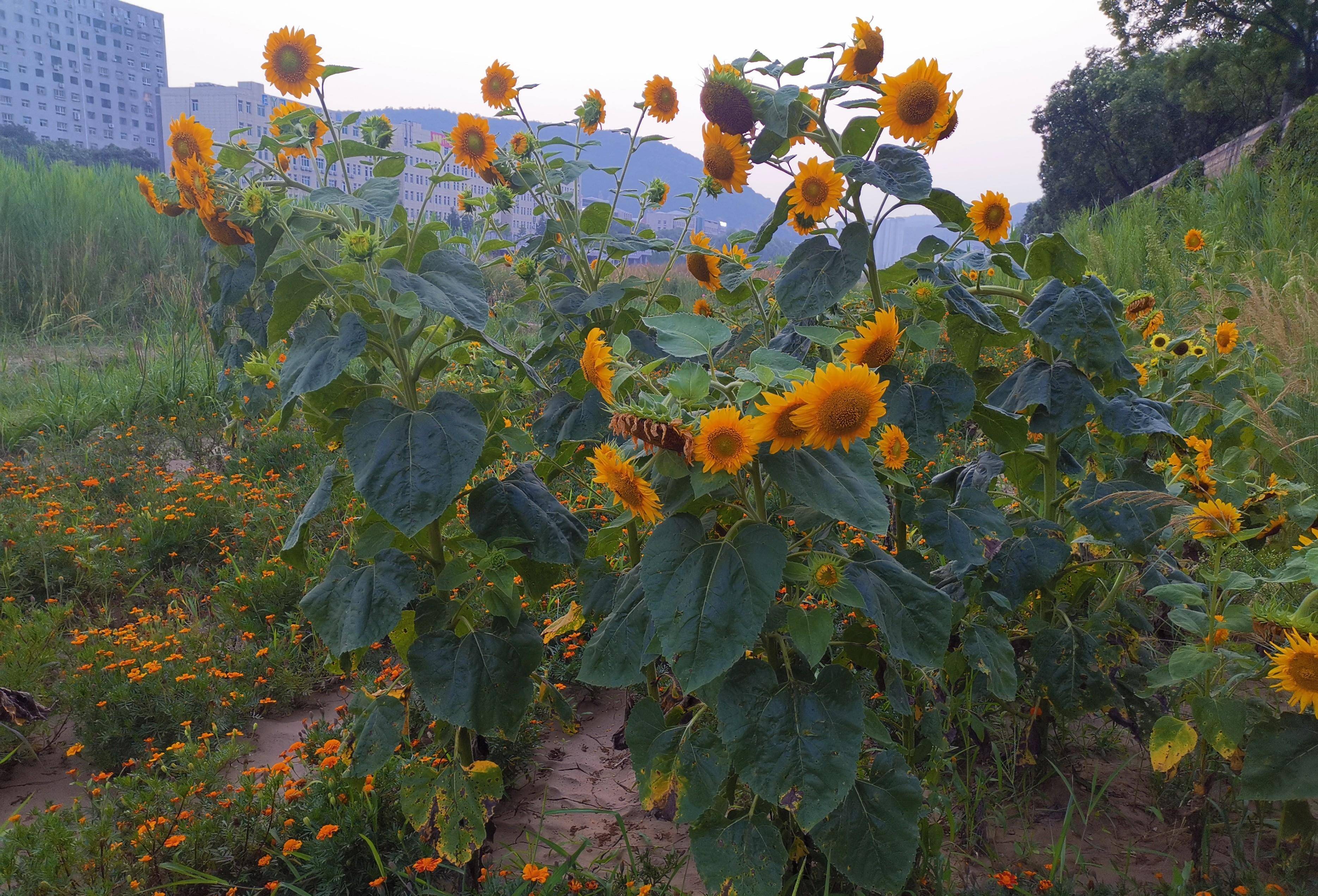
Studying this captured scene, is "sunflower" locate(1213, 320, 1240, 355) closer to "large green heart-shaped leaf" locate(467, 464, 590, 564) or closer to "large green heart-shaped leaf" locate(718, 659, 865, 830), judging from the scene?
"large green heart-shaped leaf" locate(718, 659, 865, 830)

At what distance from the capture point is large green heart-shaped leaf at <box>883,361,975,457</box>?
1.36 meters

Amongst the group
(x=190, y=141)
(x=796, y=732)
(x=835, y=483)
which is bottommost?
(x=796, y=732)

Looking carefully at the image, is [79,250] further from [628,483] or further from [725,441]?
[725,441]

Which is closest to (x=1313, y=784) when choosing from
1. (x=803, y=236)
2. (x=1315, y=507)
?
(x=1315, y=507)

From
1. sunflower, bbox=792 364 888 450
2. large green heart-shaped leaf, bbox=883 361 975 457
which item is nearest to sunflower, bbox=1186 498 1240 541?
large green heart-shaped leaf, bbox=883 361 975 457

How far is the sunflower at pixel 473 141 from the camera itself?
209cm

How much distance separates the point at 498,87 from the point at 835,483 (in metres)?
1.77

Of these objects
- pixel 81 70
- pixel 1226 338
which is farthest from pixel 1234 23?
pixel 81 70

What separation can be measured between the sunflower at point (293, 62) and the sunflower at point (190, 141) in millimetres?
257

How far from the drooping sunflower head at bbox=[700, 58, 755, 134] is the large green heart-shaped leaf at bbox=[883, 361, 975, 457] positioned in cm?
58

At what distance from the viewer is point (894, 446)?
54.2 inches

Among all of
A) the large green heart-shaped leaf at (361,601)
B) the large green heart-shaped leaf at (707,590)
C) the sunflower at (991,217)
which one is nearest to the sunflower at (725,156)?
the sunflower at (991,217)

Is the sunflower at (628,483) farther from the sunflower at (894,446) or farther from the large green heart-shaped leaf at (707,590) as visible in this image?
the sunflower at (894,446)

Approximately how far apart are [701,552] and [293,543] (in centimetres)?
84
